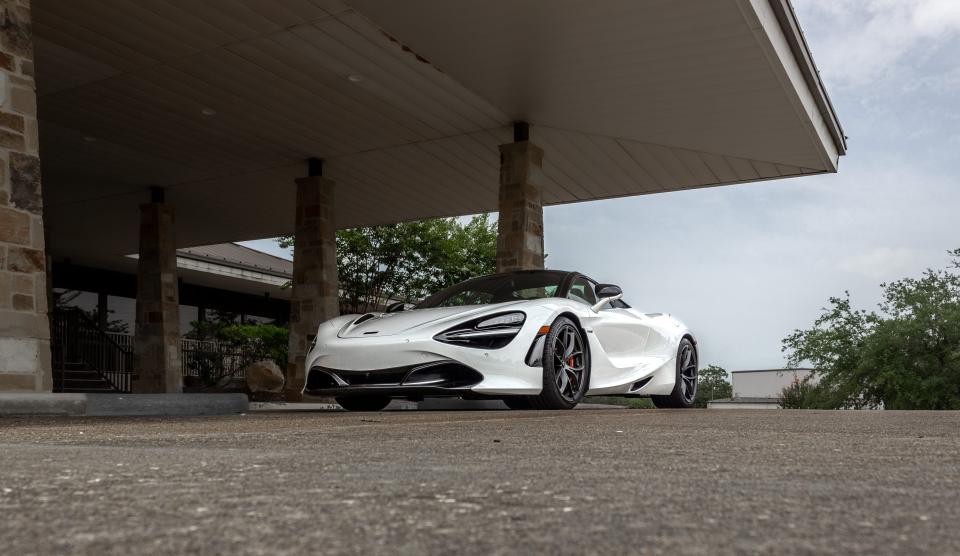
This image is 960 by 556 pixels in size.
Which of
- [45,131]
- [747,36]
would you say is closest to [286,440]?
[747,36]

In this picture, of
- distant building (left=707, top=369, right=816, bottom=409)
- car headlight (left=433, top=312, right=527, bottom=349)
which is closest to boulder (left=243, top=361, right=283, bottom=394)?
car headlight (left=433, top=312, right=527, bottom=349)

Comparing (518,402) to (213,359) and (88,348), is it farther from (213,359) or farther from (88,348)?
(88,348)

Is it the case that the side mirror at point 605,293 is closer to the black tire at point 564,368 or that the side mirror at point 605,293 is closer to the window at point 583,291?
the window at point 583,291

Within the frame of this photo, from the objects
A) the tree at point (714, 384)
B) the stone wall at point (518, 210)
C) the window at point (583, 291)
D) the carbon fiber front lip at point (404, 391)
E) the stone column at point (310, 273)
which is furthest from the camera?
the tree at point (714, 384)

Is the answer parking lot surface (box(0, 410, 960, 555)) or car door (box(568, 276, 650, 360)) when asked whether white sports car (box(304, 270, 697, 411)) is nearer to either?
car door (box(568, 276, 650, 360))

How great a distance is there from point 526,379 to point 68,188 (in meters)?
14.7

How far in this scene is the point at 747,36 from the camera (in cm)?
950

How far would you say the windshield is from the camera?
8039mm

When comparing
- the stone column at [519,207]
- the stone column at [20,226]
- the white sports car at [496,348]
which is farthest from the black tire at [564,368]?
the stone column at [519,207]

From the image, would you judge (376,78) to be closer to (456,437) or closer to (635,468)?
(456,437)

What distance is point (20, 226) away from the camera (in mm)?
6434

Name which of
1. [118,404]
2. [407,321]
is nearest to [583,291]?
[407,321]

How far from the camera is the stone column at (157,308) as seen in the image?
17.5 meters

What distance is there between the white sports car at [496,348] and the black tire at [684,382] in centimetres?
88
